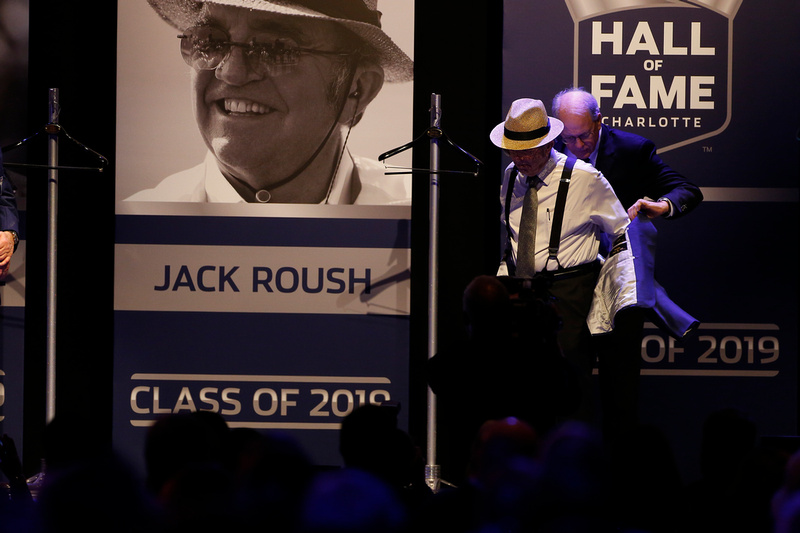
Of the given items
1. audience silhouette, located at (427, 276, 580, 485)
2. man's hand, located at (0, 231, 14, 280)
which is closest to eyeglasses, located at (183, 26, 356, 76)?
man's hand, located at (0, 231, 14, 280)

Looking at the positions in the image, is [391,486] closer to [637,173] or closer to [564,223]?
[564,223]

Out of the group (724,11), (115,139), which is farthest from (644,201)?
(115,139)

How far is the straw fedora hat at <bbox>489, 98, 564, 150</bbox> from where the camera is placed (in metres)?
3.98

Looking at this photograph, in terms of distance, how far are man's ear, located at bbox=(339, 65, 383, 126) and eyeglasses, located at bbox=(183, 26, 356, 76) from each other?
0.41 ft

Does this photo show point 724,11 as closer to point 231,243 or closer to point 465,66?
point 465,66

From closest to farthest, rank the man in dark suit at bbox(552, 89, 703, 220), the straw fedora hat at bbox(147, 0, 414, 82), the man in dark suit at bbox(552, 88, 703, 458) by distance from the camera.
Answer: the man in dark suit at bbox(552, 88, 703, 458) < the man in dark suit at bbox(552, 89, 703, 220) < the straw fedora hat at bbox(147, 0, 414, 82)

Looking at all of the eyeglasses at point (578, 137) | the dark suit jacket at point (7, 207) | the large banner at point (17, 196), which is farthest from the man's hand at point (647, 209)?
the large banner at point (17, 196)

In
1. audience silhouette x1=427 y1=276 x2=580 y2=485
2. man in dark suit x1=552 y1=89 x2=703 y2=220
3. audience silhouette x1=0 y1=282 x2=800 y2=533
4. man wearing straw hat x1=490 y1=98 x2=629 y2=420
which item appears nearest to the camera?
audience silhouette x1=0 y1=282 x2=800 y2=533

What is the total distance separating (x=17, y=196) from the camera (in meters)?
4.67

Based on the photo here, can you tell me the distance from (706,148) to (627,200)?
607 millimetres

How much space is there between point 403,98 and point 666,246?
1.53 metres

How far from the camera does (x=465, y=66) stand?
189 inches

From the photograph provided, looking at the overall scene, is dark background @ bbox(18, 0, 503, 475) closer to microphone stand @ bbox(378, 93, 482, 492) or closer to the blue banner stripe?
the blue banner stripe

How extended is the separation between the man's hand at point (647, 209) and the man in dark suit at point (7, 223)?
2810mm
